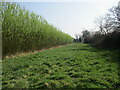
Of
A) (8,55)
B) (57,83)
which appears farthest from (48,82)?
(8,55)

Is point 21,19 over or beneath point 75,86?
over

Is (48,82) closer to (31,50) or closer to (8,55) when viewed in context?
(8,55)

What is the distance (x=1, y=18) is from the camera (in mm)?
5656

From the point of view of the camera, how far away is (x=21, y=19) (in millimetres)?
7461

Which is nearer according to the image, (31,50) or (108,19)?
(31,50)

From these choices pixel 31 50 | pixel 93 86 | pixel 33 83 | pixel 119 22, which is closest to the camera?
pixel 93 86

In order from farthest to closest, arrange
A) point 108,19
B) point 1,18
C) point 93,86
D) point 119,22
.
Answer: point 108,19 < point 119,22 < point 1,18 < point 93,86

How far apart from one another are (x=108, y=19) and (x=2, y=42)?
513 inches

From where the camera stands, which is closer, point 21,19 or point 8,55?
point 8,55

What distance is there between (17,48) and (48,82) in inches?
217

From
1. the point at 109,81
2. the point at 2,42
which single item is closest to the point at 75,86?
the point at 109,81

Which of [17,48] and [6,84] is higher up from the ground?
[17,48]

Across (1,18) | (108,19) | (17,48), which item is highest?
(108,19)

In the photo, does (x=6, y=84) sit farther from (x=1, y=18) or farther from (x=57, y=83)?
(x=1, y=18)
